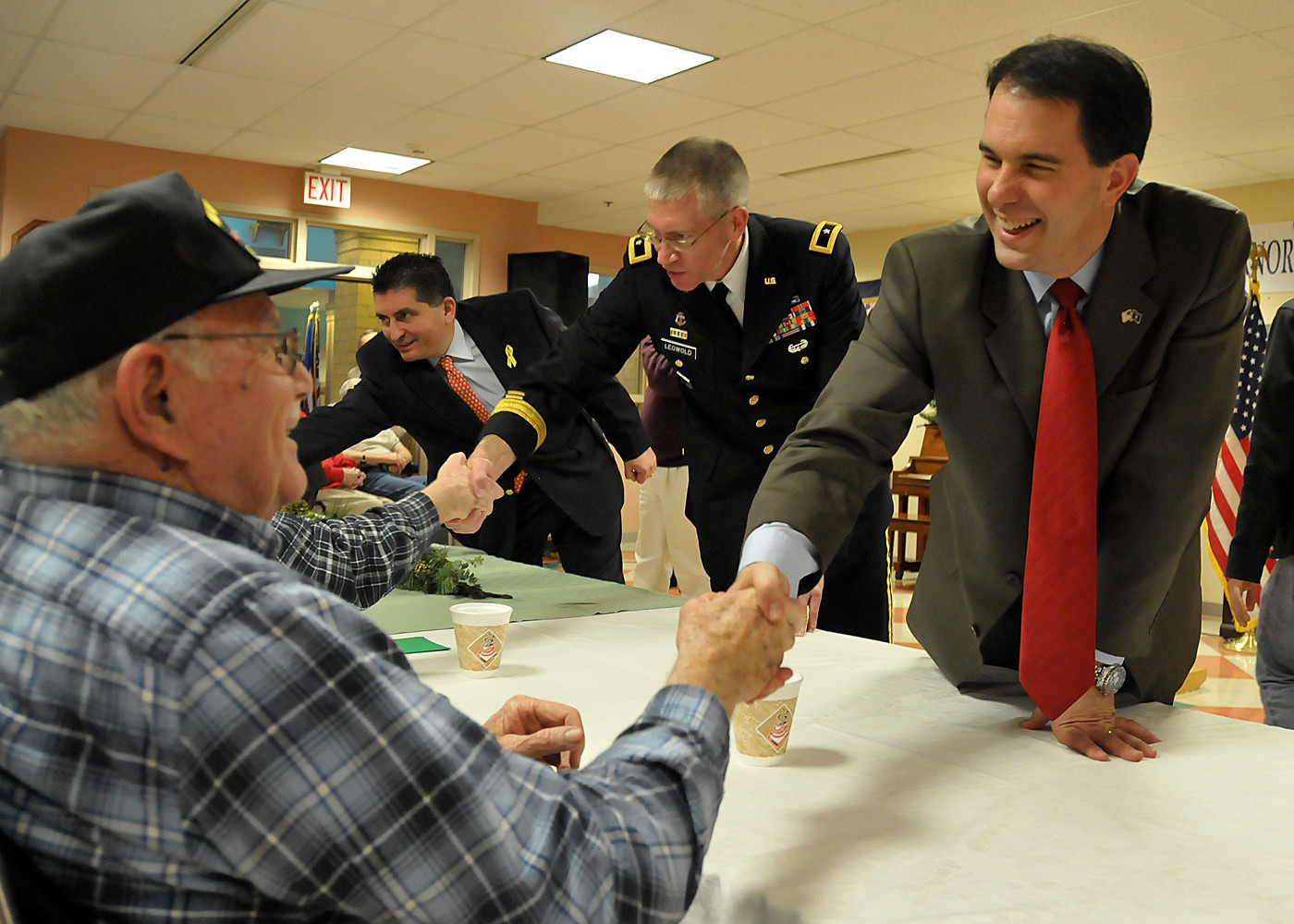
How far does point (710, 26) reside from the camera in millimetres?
4910

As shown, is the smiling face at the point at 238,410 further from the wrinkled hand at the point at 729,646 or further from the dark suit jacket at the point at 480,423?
the dark suit jacket at the point at 480,423

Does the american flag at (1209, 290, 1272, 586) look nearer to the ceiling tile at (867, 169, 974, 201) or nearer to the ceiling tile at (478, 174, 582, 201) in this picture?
the ceiling tile at (867, 169, 974, 201)

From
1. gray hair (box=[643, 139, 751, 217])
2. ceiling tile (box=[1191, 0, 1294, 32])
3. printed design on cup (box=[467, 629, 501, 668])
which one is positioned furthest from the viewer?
ceiling tile (box=[1191, 0, 1294, 32])

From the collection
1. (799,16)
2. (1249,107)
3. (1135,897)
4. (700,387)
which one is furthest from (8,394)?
(1249,107)

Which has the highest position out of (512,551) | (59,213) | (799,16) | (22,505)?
(799,16)

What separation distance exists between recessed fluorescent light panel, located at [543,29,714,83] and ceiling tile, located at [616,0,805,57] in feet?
0.37

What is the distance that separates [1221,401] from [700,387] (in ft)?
4.66

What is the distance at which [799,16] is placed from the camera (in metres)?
4.75

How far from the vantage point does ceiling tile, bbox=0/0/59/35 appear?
194 inches

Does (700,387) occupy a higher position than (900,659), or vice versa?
(700,387)

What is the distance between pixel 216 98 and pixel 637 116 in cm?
261

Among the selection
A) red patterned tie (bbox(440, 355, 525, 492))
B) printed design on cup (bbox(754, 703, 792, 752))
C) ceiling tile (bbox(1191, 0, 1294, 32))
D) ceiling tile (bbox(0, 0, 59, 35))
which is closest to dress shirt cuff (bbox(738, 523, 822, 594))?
printed design on cup (bbox(754, 703, 792, 752))

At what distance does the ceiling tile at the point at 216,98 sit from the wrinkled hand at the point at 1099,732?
19.6 ft

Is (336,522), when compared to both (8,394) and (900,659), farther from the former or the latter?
(8,394)
